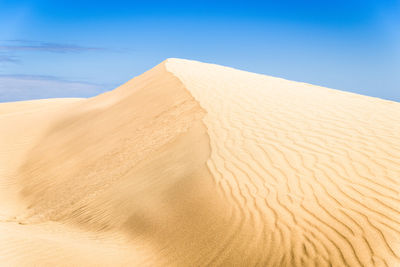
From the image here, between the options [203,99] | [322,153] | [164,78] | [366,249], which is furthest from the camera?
[164,78]

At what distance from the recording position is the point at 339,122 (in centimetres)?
779

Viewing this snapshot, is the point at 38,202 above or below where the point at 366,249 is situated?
below

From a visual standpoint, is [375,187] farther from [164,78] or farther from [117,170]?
[164,78]

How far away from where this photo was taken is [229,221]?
4.70 m

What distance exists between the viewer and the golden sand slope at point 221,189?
425 centimetres

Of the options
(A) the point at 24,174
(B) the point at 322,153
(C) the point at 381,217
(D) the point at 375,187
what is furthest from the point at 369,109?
(A) the point at 24,174

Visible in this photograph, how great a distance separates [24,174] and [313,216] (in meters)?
9.23

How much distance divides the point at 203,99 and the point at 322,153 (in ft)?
17.5

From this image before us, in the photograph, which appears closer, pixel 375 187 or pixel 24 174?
pixel 375 187

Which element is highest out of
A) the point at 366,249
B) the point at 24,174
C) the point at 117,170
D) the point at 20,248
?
the point at 366,249

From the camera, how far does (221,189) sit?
5.35m

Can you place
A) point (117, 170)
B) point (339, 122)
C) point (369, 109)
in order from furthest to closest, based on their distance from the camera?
point (369, 109) < point (117, 170) < point (339, 122)

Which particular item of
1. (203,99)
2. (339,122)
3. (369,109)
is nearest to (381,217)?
(339,122)

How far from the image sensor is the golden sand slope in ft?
13.9
